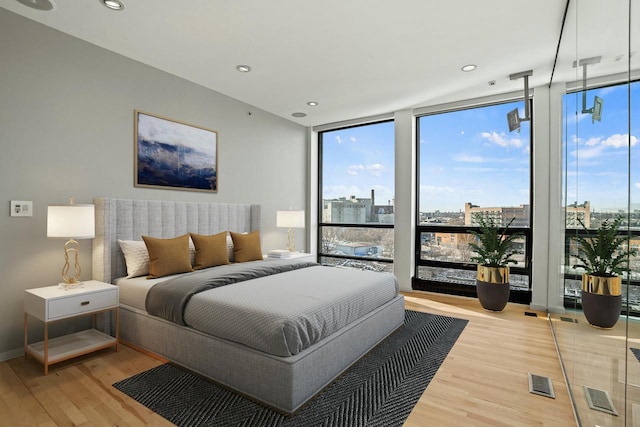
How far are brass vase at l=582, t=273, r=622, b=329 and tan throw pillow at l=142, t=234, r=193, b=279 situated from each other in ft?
9.73

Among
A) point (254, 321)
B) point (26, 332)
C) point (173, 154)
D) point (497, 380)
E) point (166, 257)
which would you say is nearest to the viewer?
point (254, 321)

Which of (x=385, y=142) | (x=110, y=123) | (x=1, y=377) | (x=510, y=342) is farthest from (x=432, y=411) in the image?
(x=385, y=142)

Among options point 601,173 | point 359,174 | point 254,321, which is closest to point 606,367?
point 601,173

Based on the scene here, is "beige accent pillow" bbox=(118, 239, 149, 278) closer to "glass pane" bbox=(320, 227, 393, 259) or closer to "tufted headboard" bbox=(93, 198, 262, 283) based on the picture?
"tufted headboard" bbox=(93, 198, 262, 283)

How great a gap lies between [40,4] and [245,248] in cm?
263

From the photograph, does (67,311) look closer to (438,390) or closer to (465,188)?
(438,390)

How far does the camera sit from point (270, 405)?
1926mm

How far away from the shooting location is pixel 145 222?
3357 mm

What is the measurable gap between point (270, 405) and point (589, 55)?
2.63m

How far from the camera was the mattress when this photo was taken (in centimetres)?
193

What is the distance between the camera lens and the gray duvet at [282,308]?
1923mm

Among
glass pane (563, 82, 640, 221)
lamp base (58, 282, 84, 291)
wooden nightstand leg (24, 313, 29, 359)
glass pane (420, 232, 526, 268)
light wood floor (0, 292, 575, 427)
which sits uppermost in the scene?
glass pane (563, 82, 640, 221)

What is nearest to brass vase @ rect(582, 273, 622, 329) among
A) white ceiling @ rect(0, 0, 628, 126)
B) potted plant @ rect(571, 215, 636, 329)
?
potted plant @ rect(571, 215, 636, 329)

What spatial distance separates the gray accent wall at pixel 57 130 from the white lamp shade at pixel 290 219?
1.22 meters
